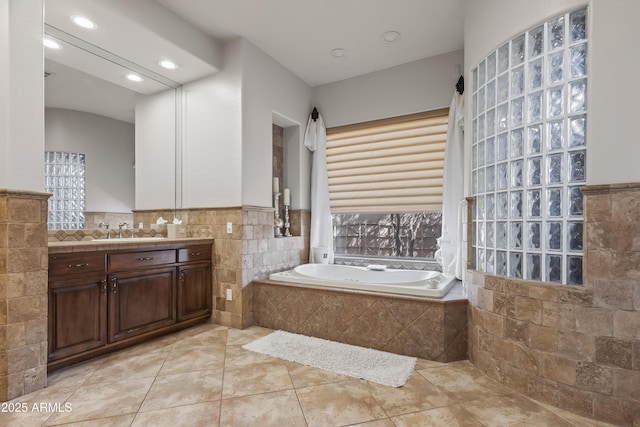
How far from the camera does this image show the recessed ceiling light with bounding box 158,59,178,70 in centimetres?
302

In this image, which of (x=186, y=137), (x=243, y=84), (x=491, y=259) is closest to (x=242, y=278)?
(x=186, y=137)

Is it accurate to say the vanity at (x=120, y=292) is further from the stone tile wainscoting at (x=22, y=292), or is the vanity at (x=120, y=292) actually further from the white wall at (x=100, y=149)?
the white wall at (x=100, y=149)

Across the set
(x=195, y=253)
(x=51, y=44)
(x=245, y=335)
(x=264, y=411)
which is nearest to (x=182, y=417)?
(x=264, y=411)

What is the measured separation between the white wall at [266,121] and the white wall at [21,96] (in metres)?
1.52

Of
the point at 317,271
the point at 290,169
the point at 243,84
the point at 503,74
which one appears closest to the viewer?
the point at 503,74

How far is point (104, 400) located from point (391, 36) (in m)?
3.61

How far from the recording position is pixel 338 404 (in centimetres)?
182

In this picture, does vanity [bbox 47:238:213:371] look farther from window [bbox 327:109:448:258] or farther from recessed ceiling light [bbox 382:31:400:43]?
recessed ceiling light [bbox 382:31:400:43]

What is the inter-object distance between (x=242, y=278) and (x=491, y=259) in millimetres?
2171

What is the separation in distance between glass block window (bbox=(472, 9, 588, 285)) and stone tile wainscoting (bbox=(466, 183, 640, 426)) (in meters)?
0.08

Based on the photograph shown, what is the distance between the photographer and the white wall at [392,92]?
3.41 m

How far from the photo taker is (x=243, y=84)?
312 centimetres

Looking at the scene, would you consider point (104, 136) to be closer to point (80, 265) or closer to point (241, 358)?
point (80, 265)

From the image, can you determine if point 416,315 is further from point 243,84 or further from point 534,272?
point 243,84
